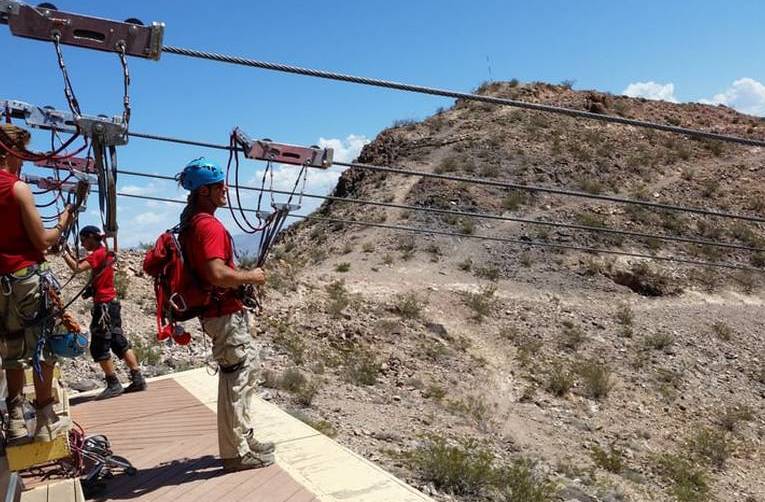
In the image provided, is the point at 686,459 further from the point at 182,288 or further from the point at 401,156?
the point at 401,156

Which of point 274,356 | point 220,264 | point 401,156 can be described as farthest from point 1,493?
point 401,156

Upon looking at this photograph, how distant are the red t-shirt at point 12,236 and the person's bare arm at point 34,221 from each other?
0.03 m

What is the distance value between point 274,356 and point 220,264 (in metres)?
6.81

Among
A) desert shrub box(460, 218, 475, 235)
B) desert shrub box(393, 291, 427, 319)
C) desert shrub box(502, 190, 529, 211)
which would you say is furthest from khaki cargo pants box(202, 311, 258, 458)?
desert shrub box(502, 190, 529, 211)

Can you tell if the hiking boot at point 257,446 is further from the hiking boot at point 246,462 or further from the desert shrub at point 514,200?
the desert shrub at point 514,200

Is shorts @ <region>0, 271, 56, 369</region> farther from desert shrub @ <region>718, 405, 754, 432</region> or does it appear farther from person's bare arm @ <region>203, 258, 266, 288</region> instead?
desert shrub @ <region>718, 405, 754, 432</region>

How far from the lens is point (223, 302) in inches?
155

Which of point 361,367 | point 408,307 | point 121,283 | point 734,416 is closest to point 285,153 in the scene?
point 361,367

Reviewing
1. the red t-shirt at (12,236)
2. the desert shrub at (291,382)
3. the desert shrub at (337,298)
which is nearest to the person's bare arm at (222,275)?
the red t-shirt at (12,236)

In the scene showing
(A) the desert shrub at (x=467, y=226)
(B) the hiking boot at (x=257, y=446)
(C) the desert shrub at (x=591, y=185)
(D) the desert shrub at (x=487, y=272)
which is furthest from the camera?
(C) the desert shrub at (x=591, y=185)

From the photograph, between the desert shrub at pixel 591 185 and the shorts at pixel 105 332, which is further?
the desert shrub at pixel 591 185

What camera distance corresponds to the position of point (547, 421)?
11125 millimetres

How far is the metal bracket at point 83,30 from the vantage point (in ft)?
10.1

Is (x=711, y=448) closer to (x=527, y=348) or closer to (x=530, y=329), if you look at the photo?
(x=527, y=348)
